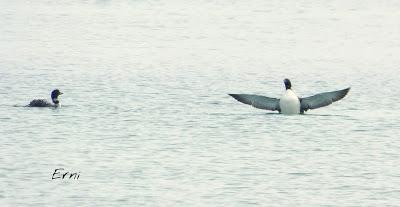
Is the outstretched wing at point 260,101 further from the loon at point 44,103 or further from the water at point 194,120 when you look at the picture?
the loon at point 44,103

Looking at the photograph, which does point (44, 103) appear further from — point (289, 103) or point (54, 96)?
point (289, 103)

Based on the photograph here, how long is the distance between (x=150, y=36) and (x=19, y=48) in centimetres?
1325

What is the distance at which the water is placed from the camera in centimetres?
2411

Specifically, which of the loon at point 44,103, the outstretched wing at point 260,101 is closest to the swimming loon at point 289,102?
the outstretched wing at point 260,101

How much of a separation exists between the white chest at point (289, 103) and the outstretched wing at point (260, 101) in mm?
218

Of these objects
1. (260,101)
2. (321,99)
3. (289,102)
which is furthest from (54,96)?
(321,99)

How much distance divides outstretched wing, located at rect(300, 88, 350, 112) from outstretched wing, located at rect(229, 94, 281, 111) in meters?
0.76

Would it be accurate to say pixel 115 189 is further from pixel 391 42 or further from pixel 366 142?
pixel 391 42

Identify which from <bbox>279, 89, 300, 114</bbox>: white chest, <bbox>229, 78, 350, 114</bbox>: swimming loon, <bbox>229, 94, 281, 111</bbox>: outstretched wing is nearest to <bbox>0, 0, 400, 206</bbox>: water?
<bbox>229, 94, 281, 111</bbox>: outstretched wing

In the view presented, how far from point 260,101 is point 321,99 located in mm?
1712

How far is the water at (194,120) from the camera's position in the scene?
24109 mm

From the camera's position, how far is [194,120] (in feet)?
113

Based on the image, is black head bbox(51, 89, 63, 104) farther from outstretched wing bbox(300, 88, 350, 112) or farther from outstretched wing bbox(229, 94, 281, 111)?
outstretched wing bbox(300, 88, 350, 112)

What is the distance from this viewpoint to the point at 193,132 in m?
32.2
